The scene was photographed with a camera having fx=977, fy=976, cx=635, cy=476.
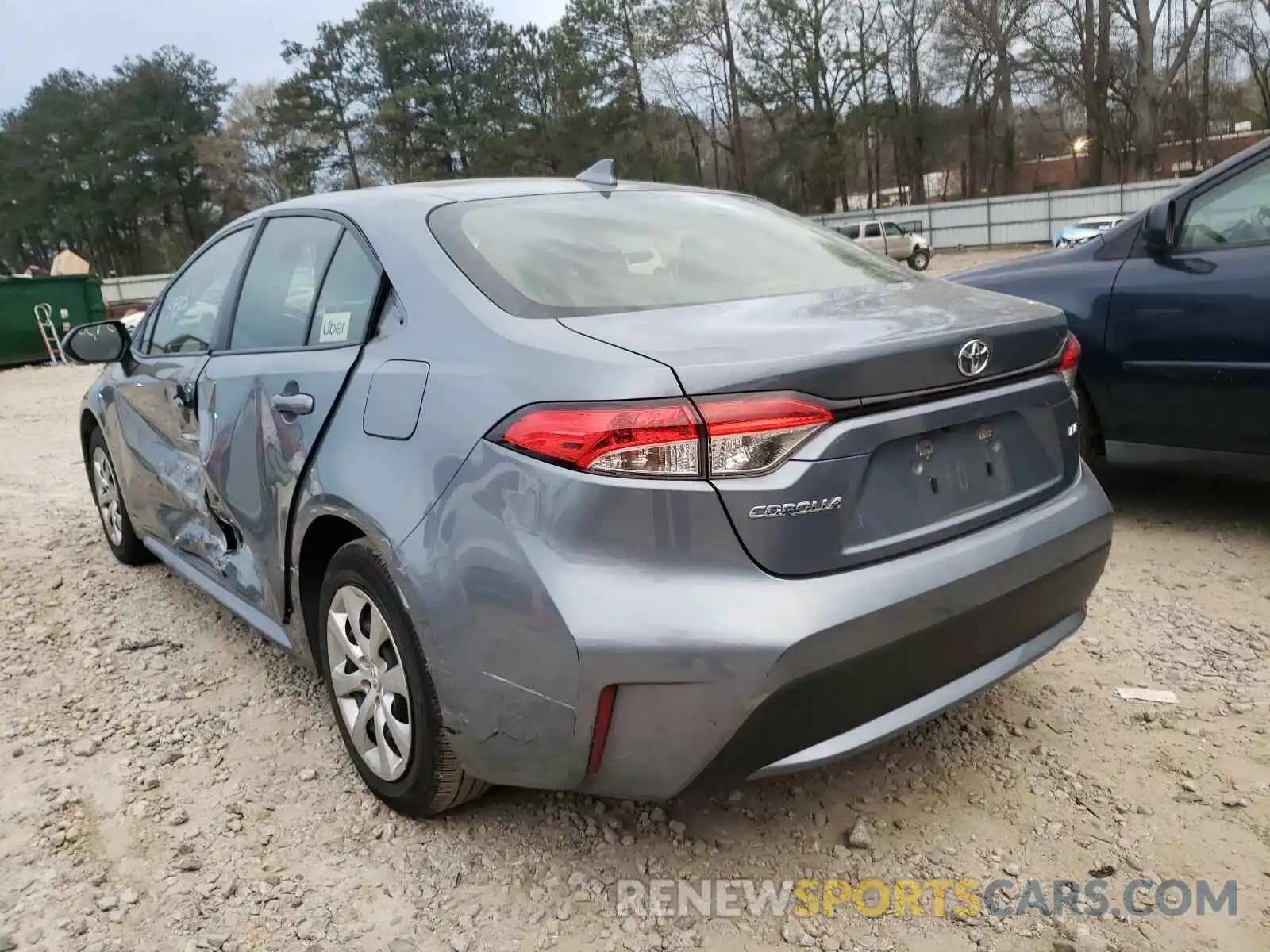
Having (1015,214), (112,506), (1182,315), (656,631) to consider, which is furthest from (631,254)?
(1015,214)

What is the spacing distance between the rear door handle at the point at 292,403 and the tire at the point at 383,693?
0.40m

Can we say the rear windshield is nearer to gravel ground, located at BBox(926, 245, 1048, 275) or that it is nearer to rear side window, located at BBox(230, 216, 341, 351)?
rear side window, located at BBox(230, 216, 341, 351)

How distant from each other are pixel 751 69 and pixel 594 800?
165 feet

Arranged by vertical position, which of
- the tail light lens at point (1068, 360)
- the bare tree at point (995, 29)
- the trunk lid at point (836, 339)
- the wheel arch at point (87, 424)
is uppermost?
the bare tree at point (995, 29)

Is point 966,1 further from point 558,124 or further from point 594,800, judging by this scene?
point 594,800

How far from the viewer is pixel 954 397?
2.07m

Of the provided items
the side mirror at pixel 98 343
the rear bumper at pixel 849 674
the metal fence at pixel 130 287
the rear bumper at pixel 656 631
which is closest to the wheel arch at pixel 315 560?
the rear bumper at pixel 656 631

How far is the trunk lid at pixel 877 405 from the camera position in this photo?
5.99 feet

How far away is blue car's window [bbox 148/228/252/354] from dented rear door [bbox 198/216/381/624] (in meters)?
0.23

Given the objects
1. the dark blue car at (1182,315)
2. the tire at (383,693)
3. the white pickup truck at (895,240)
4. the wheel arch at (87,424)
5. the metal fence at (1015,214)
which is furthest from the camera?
the metal fence at (1015,214)

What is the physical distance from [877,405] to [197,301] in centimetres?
269

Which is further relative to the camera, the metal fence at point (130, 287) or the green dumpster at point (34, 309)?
the metal fence at point (130, 287)

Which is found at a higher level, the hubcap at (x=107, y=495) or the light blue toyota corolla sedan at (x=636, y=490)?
the light blue toyota corolla sedan at (x=636, y=490)

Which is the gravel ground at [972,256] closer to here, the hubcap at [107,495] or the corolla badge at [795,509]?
the hubcap at [107,495]
